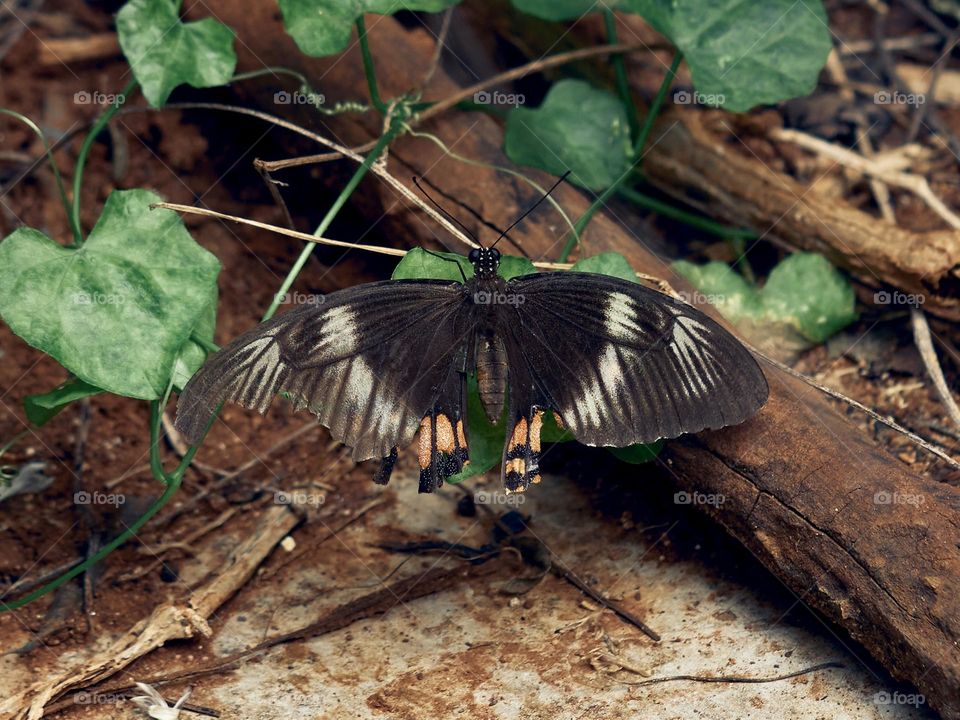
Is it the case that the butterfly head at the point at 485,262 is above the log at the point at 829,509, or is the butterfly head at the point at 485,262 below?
above

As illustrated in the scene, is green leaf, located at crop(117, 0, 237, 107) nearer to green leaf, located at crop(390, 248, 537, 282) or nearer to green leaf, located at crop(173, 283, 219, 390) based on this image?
green leaf, located at crop(173, 283, 219, 390)

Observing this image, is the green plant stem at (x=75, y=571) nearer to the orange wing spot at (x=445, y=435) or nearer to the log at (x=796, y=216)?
the orange wing spot at (x=445, y=435)

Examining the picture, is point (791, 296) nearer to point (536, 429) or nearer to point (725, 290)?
point (725, 290)

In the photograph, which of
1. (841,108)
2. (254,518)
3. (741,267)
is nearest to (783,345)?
(741,267)

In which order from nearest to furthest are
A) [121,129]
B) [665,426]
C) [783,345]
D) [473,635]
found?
1. [665,426]
2. [473,635]
3. [783,345]
4. [121,129]

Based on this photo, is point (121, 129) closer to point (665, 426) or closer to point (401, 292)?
point (401, 292)

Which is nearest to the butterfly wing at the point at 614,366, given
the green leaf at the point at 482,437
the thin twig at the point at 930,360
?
the green leaf at the point at 482,437
